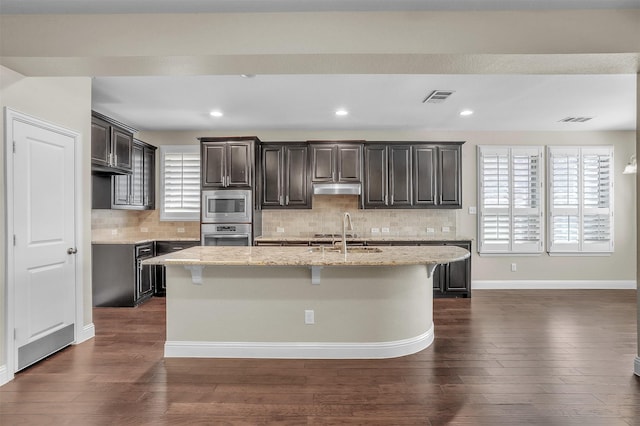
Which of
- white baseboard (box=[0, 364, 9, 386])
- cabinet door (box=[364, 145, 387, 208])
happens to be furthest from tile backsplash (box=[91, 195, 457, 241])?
white baseboard (box=[0, 364, 9, 386])

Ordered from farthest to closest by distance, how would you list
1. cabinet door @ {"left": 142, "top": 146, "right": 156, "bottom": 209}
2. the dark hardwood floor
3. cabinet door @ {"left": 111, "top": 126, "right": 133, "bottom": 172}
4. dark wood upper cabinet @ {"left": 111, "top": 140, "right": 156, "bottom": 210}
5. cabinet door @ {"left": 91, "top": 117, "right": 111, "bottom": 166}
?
cabinet door @ {"left": 142, "top": 146, "right": 156, "bottom": 209} → dark wood upper cabinet @ {"left": 111, "top": 140, "right": 156, "bottom": 210} → cabinet door @ {"left": 111, "top": 126, "right": 133, "bottom": 172} → cabinet door @ {"left": 91, "top": 117, "right": 111, "bottom": 166} → the dark hardwood floor

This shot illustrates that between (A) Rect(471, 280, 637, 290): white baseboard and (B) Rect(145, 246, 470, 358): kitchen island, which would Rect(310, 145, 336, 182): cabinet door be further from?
(A) Rect(471, 280, 637, 290): white baseboard

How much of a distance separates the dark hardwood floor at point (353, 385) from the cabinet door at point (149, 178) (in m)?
2.48

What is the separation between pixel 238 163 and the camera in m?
5.41

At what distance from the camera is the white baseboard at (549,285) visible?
6016mm

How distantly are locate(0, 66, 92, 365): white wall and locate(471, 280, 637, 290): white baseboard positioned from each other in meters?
5.48

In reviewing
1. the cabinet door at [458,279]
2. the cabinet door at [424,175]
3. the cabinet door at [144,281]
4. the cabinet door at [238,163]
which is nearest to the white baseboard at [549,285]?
the cabinet door at [458,279]

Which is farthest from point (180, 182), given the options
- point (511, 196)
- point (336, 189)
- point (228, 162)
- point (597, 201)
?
point (597, 201)

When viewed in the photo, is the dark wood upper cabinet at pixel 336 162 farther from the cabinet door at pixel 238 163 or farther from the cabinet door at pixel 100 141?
the cabinet door at pixel 100 141

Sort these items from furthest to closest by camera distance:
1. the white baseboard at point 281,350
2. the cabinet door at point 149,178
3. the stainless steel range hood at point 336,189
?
the cabinet door at point 149,178, the stainless steel range hood at point 336,189, the white baseboard at point 281,350

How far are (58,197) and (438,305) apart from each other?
4.55 metres

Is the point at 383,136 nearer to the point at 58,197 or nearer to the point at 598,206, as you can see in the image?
the point at 598,206

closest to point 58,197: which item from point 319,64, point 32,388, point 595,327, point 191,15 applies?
point 32,388

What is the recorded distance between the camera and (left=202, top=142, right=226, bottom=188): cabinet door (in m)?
5.41
